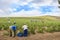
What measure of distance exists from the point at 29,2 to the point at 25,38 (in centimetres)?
96

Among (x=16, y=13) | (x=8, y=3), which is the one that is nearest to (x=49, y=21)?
(x=16, y=13)

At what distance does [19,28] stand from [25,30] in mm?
165

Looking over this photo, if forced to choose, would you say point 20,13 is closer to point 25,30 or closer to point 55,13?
point 25,30

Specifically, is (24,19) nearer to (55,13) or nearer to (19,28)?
(19,28)

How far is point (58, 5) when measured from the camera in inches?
186


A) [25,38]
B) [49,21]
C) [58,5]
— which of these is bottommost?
[25,38]

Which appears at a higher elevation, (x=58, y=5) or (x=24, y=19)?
(x=58, y=5)

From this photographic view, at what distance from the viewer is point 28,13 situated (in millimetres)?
4652

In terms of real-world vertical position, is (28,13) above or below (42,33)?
above

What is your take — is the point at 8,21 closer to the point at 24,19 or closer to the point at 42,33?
the point at 24,19

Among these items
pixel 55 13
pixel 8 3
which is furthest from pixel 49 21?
pixel 8 3

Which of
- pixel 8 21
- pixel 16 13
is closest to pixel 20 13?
pixel 16 13

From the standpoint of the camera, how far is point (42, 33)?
14.9 feet

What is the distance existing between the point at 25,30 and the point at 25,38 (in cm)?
20
